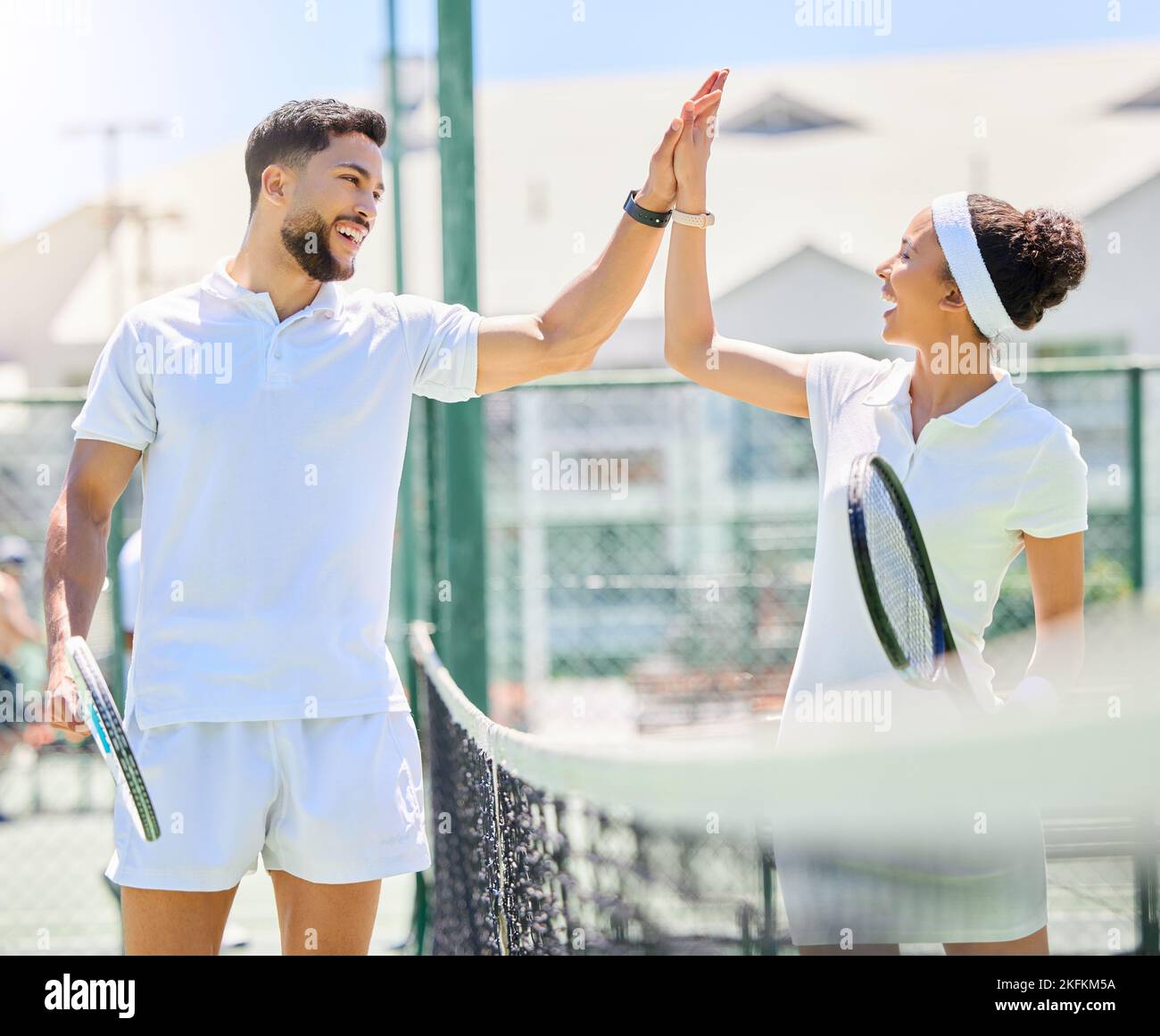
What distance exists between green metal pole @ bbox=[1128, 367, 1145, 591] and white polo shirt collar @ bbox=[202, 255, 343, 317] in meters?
3.04

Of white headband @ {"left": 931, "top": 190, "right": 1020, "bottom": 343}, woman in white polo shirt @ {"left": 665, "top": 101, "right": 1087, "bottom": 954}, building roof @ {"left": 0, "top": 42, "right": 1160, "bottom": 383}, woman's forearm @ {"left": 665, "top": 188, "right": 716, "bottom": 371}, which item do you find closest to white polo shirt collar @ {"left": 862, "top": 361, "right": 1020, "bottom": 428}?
woman in white polo shirt @ {"left": 665, "top": 101, "right": 1087, "bottom": 954}

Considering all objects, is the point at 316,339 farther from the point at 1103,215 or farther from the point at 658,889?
the point at 1103,215

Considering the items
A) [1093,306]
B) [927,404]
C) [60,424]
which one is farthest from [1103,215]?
[927,404]

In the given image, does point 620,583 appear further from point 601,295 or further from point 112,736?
point 112,736

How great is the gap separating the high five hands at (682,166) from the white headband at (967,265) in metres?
0.42

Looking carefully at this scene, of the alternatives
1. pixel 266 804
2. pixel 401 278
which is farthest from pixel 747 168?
pixel 266 804

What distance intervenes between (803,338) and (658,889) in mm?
12091

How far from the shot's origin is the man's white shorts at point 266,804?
218cm

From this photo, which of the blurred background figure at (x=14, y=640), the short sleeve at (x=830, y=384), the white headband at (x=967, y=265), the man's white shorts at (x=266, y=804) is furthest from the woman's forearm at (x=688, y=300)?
the blurred background figure at (x=14, y=640)

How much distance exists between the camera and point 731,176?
65.4ft

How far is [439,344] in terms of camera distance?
93.9 inches

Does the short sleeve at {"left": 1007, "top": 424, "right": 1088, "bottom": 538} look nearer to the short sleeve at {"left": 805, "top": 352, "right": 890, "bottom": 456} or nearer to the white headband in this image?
the white headband

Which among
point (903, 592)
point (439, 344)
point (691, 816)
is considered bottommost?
point (691, 816)

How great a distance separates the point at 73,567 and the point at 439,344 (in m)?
0.68
